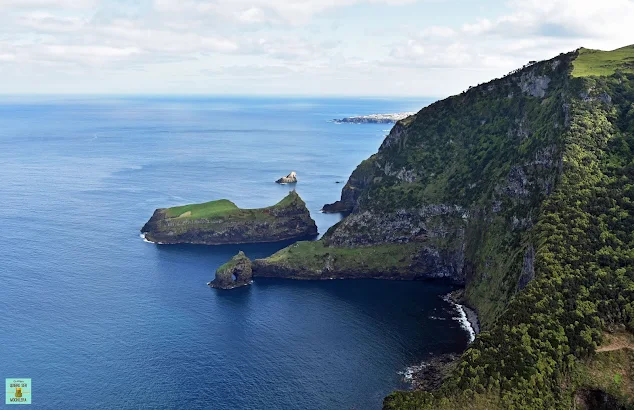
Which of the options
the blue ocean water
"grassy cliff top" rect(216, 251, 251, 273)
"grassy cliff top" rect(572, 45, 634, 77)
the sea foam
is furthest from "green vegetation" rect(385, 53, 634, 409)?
"grassy cliff top" rect(216, 251, 251, 273)

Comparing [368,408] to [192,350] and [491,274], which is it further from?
[491,274]

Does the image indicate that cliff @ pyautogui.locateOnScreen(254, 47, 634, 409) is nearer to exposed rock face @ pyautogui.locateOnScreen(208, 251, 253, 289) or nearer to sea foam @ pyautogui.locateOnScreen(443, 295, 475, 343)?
sea foam @ pyautogui.locateOnScreen(443, 295, 475, 343)

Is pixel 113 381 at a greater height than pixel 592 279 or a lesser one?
lesser

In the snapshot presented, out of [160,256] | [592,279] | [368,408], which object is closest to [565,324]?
[592,279]

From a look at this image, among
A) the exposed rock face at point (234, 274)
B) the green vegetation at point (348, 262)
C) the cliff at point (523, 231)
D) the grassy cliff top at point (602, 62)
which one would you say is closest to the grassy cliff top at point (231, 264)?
the exposed rock face at point (234, 274)

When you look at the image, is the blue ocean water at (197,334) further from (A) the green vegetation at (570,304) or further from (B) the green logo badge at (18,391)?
(A) the green vegetation at (570,304)

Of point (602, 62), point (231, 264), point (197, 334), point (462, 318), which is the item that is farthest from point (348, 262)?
point (602, 62)

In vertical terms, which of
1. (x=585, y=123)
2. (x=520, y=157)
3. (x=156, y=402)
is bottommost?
(x=156, y=402)

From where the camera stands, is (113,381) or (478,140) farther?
(478,140)
